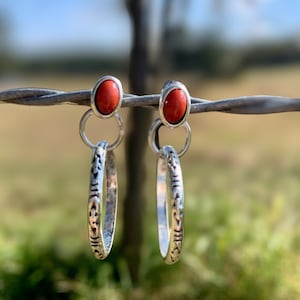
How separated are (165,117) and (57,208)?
4.88 feet

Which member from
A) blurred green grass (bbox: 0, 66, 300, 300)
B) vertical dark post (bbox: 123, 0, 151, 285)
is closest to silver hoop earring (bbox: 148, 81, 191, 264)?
blurred green grass (bbox: 0, 66, 300, 300)

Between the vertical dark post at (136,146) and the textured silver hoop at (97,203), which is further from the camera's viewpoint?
the vertical dark post at (136,146)

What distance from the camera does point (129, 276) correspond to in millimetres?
1498

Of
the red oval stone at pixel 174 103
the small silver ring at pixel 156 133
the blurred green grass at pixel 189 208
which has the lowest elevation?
the blurred green grass at pixel 189 208

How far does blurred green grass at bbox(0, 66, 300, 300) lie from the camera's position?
1.41 meters

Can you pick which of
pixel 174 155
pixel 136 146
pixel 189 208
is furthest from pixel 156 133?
pixel 189 208

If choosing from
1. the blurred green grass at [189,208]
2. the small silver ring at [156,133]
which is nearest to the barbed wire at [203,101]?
the small silver ring at [156,133]

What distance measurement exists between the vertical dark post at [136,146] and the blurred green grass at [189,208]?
0.03 metres

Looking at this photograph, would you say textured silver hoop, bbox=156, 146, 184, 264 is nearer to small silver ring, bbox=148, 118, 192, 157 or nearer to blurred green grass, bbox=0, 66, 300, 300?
small silver ring, bbox=148, 118, 192, 157

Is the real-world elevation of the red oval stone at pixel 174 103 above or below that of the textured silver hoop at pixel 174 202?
above

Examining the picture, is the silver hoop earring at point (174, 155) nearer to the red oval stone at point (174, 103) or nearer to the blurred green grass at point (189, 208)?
the red oval stone at point (174, 103)

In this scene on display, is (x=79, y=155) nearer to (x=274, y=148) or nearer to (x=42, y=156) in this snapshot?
(x=42, y=156)

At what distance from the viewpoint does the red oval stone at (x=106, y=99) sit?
56cm

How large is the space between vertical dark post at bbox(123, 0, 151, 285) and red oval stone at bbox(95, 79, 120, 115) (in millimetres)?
874
